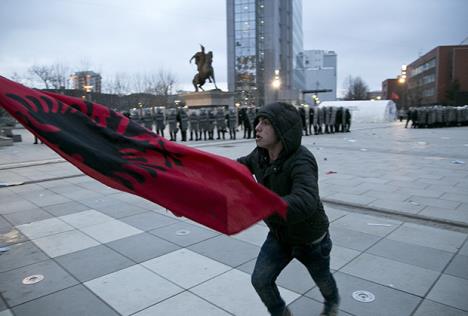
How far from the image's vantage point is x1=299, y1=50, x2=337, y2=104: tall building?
116188 mm

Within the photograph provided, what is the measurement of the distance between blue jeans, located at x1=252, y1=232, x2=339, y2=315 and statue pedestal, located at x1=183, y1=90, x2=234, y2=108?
26.3 m

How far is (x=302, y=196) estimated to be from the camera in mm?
1942

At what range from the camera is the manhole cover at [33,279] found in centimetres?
358

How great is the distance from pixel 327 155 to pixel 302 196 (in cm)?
1126

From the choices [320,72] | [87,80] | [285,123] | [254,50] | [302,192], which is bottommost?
[302,192]

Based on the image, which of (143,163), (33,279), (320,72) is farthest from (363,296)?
(320,72)

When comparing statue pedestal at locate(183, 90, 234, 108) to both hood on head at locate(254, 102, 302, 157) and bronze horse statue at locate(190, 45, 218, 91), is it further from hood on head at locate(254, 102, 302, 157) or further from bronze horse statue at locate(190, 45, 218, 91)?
hood on head at locate(254, 102, 302, 157)

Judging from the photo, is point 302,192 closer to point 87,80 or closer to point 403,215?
point 403,215

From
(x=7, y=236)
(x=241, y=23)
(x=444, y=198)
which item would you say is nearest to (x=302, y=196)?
(x=7, y=236)

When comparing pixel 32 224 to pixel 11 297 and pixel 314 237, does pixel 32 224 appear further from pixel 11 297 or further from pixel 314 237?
pixel 314 237

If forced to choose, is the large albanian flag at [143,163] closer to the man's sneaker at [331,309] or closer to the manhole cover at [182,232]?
the man's sneaker at [331,309]

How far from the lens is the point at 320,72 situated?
399 feet

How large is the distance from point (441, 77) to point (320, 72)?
161 feet

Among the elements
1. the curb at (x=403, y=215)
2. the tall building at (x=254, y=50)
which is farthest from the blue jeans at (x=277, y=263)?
the tall building at (x=254, y=50)
